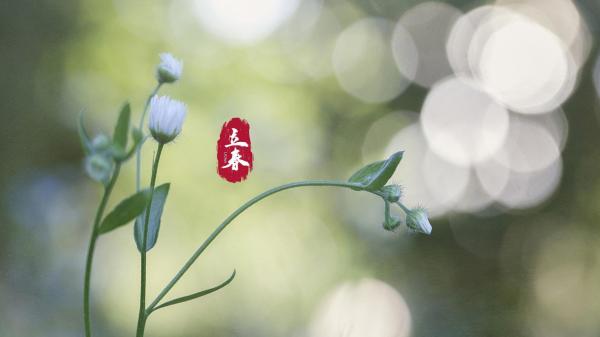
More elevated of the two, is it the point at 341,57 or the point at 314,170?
the point at 341,57

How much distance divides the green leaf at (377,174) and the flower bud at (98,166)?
217mm

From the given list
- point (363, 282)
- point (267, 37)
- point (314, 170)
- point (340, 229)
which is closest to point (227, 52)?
point (267, 37)

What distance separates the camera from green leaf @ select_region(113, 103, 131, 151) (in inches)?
19.8

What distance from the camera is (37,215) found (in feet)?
10.1

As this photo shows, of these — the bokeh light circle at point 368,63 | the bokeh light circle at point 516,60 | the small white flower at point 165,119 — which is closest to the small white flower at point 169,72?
the small white flower at point 165,119

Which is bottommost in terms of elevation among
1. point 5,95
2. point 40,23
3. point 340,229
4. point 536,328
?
point 536,328

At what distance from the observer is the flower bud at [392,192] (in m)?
0.66

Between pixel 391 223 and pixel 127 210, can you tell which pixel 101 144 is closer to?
pixel 127 210

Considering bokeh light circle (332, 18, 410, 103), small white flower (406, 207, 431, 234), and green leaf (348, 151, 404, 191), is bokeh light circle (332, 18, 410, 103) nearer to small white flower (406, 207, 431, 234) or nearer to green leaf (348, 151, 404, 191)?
small white flower (406, 207, 431, 234)

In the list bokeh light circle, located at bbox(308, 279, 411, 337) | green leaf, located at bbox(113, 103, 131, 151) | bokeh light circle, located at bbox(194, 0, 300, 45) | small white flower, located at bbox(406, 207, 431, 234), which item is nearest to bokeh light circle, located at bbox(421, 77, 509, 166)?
bokeh light circle, located at bbox(194, 0, 300, 45)

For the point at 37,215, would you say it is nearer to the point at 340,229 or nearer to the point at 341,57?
the point at 340,229

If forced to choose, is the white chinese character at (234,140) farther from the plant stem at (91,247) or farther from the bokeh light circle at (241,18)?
the bokeh light circle at (241,18)

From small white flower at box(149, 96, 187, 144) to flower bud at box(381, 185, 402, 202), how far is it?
0.21m

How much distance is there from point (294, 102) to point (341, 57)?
3.04ft
